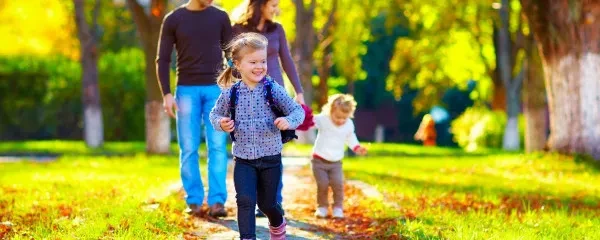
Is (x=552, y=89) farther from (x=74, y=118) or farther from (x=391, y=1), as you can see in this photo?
(x=74, y=118)

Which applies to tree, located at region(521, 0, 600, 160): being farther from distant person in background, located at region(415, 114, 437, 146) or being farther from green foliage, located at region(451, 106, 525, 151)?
distant person in background, located at region(415, 114, 437, 146)

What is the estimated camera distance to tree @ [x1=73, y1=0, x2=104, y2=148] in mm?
24531

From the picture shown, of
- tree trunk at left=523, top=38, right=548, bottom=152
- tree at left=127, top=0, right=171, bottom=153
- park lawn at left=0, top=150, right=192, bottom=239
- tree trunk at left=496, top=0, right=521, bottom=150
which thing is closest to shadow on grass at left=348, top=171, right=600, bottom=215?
park lawn at left=0, top=150, right=192, bottom=239

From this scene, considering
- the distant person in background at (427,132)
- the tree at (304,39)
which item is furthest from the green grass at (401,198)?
the distant person in background at (427,132)

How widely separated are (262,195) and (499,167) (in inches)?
379

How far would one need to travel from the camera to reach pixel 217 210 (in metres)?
8.32

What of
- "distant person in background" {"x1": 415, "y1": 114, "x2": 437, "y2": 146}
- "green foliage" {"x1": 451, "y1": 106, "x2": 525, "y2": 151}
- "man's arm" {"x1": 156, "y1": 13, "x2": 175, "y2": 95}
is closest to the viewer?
"man's arm" {"x1": 156, "y1": 13, "x2": 175, "y2": 95}

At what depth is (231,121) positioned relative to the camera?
6277 millimetres

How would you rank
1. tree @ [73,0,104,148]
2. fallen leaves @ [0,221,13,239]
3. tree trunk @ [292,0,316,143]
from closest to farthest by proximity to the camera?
fallen leaves @ [0,221,13,239] < tree @ [73,0,104,148] < tree trunk @ [292,0,316,143]

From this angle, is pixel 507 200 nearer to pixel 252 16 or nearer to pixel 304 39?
pixel 252 16

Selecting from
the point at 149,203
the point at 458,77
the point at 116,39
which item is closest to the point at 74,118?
the point at 116,39

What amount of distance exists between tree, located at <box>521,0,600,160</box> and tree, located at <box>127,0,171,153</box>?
7.46m

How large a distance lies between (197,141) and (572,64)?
7913mm

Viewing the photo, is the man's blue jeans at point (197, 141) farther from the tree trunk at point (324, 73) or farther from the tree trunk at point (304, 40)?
the tree trunk at point (324, 73)
